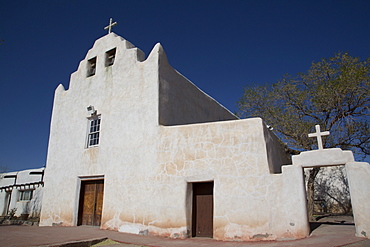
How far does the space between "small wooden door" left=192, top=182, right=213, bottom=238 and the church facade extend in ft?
0.10

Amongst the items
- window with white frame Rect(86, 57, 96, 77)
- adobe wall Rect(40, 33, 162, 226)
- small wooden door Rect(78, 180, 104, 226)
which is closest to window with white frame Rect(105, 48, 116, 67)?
adobe wall Rect(40, 33, 162, 226)

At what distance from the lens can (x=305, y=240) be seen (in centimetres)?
698

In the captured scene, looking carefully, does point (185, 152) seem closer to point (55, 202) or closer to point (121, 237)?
point (121, 237)

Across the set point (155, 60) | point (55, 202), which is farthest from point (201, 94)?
point (55, 202)

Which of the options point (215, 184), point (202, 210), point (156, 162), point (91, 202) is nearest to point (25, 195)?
point (91, 202)

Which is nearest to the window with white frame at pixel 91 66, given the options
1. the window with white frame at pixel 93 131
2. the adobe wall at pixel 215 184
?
the window with white frame at pixel 93 131

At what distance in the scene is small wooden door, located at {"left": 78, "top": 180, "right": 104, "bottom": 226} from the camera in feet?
37.4

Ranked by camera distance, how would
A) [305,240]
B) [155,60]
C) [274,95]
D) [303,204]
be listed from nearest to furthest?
[305,240] → [303,204] → [155,60] → [274,95]

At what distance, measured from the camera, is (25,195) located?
20812mm

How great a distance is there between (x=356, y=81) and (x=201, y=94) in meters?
6.98

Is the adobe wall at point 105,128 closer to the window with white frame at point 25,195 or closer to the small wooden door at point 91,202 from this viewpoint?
the small wooden door at point 91,202

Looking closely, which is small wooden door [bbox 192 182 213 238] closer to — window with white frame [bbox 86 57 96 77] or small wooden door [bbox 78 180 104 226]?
small wooden door [bbox 78 180 104 226]

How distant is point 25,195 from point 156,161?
1581 centimetres

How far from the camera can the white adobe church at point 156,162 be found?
26.6 feet
